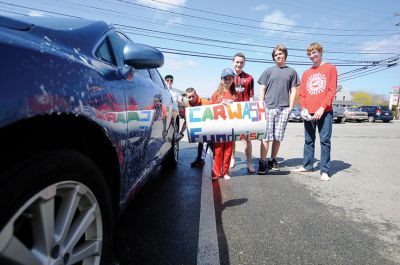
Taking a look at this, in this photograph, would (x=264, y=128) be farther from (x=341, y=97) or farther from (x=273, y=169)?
(x=341, y=97)

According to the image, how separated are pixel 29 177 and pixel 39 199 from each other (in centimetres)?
11

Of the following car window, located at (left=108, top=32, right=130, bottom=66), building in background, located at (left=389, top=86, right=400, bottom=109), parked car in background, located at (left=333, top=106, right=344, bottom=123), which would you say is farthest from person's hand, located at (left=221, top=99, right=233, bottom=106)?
building in background, located at (left=389, top=86, right=400, bottom=109)

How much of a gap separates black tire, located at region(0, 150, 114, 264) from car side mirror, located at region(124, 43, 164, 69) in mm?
808

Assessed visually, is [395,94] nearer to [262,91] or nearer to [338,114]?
[338,114]

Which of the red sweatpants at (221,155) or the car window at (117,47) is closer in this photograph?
the car window at (117,47)

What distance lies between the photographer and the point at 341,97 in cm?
9038

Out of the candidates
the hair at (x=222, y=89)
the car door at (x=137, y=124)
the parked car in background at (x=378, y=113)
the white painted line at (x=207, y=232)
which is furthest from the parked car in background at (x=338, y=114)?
the car door at (x=137, y=124)

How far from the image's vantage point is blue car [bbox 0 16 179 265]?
3.25 ft

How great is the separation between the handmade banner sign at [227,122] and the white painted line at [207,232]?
A: 65 cm

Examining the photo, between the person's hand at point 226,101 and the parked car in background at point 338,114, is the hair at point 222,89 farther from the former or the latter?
the parked car in background at point 338,114

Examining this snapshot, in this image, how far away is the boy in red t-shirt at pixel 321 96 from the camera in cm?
412

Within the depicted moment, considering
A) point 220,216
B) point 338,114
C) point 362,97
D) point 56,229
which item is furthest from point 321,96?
point 362,97

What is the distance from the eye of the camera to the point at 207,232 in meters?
2.47

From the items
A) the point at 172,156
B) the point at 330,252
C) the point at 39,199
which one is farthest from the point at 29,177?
the point at 172,156
